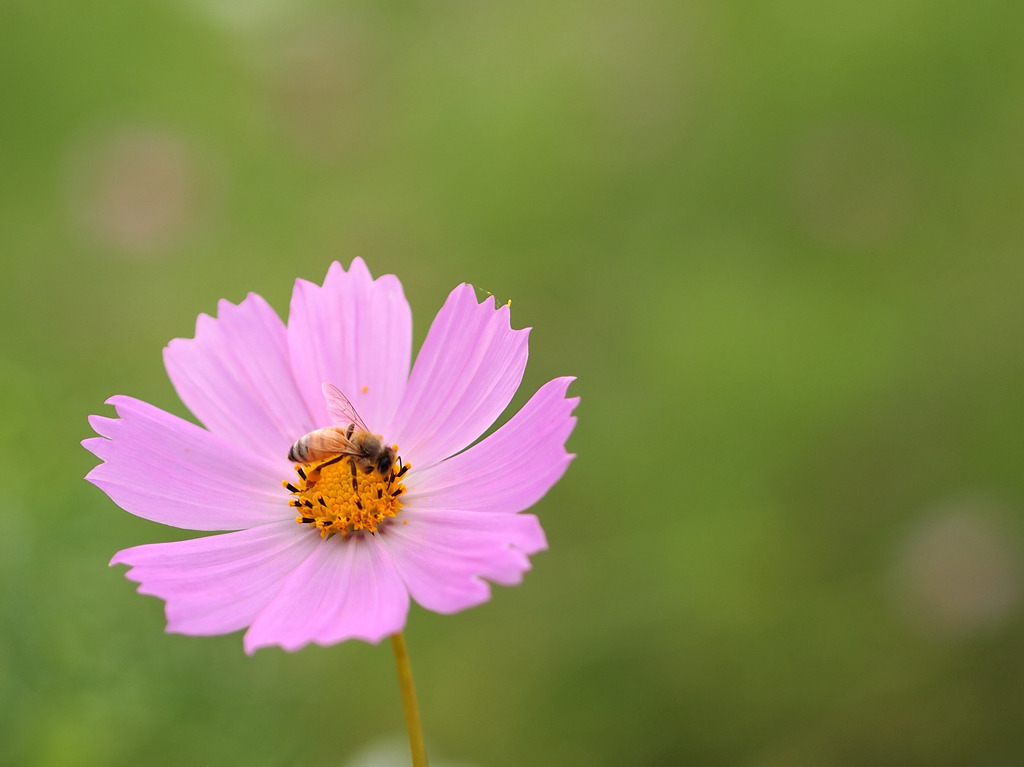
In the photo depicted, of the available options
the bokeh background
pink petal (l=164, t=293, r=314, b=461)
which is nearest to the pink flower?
pink petal (l=164, t=293, r=314, b=461)

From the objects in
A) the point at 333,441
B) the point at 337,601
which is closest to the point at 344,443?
the point at 333,441

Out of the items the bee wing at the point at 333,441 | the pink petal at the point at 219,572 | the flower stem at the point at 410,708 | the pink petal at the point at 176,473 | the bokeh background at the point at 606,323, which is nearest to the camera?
the flower stem at the point at 410,708

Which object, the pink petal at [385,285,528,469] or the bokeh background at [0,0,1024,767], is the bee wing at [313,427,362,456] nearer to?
the pink petal at [385,285,528,469]

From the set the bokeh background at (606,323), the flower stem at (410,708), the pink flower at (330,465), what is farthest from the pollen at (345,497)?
the bokeh background at (606,323)

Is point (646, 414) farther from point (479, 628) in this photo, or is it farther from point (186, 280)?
point (186, 280)

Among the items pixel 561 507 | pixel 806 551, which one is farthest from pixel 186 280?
pixel 806 551

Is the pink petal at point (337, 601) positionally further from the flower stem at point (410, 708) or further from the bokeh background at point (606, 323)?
the bokeh background at point (606, 323)
